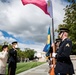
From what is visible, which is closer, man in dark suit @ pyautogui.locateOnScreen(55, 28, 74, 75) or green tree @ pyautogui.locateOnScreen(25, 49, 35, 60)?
man in dark suit @ pyautogui.locateOnScreen(55, 28, 74, 75)

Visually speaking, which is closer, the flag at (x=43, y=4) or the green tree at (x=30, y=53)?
the flag at (x=43, y=4)

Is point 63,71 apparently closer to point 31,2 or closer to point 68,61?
point 68,61

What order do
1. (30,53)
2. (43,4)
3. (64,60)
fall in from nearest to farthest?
(64,60), (43,4), (30,53)

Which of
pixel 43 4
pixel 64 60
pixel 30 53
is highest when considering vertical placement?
pixel 30 53

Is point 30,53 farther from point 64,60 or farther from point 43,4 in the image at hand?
point 64,60

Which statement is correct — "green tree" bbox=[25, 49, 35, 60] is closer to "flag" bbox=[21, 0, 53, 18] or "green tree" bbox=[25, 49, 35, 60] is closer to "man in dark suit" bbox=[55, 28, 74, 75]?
"flag" bbox=[21, 0, 53, 18]

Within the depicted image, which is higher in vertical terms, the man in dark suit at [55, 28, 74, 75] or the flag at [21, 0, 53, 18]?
the flag at [21, 0, 53, 18]

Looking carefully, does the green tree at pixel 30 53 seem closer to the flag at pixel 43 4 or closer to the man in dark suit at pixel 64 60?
the flag at pixel 43 4

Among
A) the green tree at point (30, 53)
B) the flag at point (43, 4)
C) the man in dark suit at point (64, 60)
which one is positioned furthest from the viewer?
the green tree at point (30, 53)

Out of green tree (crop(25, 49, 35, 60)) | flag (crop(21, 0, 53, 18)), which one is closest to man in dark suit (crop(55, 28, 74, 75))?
flag (crop(21, 0, 53, 18))

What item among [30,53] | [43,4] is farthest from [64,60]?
[30,53]

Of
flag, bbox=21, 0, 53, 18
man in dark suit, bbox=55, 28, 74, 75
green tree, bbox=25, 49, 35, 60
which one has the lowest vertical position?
man in dark suit, bbox=55, 28, 74, 75

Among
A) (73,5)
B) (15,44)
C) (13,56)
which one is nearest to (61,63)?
(15,44)

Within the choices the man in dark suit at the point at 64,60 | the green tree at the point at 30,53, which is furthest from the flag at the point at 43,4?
the green tree at the point at 30,53
